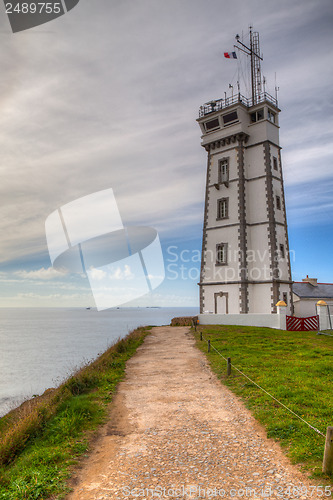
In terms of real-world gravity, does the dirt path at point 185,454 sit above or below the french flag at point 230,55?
below

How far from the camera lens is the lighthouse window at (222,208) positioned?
1230 inches

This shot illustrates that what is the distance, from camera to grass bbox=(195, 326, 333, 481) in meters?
6.20

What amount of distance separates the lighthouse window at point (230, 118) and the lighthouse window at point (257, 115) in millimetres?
1828

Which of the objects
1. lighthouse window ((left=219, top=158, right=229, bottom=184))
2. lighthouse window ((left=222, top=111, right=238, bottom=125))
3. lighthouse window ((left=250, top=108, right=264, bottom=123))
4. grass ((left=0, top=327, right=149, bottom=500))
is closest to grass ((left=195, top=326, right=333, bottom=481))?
grass ((left=0, top=327, right=149, bottom=500))

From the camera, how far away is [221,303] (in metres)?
30.1

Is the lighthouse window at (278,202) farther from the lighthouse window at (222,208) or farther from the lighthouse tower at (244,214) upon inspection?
the lighthouse window at (222,208)

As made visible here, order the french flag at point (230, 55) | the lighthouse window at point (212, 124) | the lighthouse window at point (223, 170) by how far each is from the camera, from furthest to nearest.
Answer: the lighthouse window at point (212, 124)
the lighthouse window at point (223, 170)
the french flag at point (230, 55)

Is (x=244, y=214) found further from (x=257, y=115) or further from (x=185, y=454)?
(x=185, y=454)

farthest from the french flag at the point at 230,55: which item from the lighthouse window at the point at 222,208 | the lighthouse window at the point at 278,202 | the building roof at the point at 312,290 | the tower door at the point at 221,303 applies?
the building roof at the point at 312,290

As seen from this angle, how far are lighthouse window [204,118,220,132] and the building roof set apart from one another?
57.4 feet

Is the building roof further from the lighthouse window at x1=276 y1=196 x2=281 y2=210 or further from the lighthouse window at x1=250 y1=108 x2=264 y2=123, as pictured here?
the lighthouse window at x1=250 y1=108 x2=264 y2=123

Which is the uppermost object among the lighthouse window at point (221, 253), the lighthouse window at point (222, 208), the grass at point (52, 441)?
the lighthouse window at point (222, 208)

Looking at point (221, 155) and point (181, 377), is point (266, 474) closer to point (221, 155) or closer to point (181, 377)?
point (181, 377)

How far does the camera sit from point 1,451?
6500 millimetres
